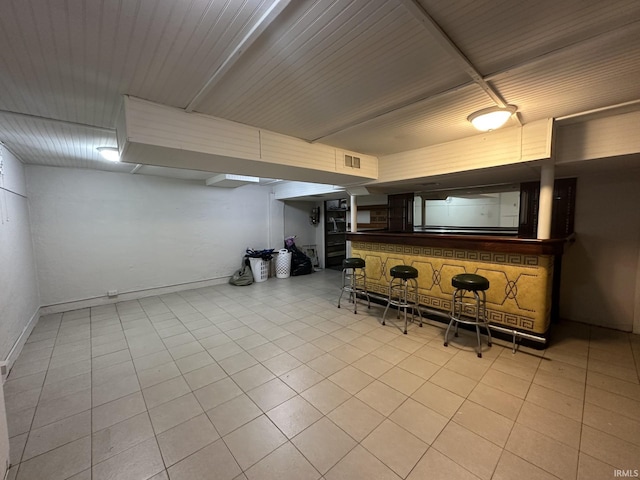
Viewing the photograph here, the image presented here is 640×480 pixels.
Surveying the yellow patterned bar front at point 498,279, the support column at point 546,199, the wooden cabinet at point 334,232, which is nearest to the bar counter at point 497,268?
the yellow patterned bar front at point 498,279

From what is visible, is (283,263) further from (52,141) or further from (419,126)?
(419,126)

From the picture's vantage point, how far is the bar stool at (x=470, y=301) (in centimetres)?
278

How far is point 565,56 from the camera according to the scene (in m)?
1.58

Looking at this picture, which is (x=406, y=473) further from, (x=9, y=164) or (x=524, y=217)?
(x=9, y=164)

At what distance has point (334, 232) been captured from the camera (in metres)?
8.09

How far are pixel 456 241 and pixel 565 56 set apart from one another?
213 centimetres

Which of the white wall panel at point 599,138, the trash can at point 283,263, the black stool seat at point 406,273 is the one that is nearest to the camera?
the white wall panel at point 599,138

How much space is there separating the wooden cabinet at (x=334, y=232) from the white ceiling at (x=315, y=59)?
530 cm

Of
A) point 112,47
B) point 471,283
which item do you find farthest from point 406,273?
point 112,47

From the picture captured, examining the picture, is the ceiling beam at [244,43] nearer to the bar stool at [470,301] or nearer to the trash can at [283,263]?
the bar stool at [470,301]

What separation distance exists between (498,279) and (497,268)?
135 mm

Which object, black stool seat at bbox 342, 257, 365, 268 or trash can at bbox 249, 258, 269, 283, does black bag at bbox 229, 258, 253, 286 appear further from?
black stool seat at bbox 342, 257, 365, 268

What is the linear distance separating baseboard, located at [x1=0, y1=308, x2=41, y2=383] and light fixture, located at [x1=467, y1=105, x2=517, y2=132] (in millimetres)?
4722

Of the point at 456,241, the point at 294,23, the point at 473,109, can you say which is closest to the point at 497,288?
the point at 456,241
